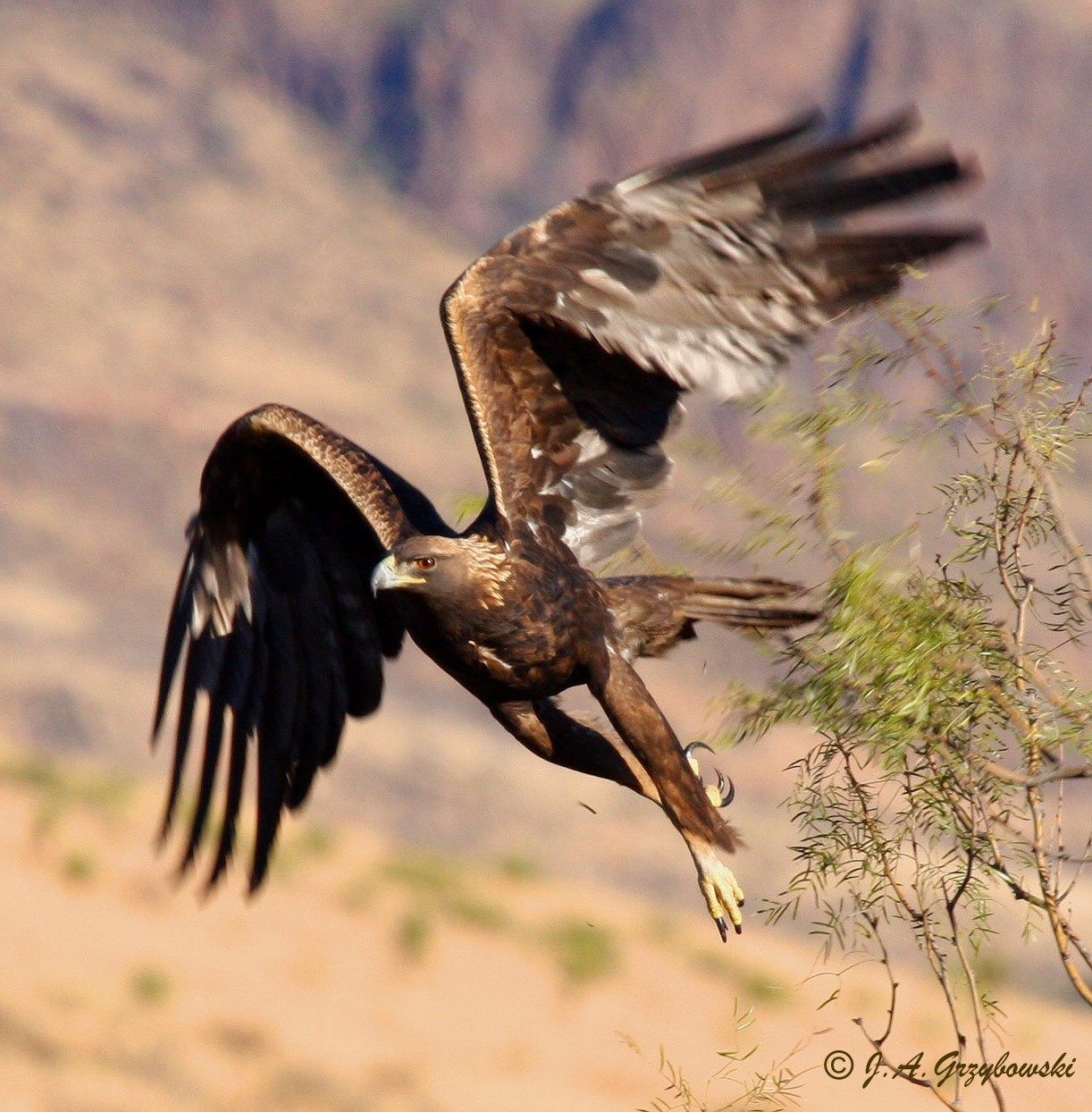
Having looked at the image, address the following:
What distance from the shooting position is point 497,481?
604cm

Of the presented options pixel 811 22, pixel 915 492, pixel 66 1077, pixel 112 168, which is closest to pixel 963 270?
pixel 811 22

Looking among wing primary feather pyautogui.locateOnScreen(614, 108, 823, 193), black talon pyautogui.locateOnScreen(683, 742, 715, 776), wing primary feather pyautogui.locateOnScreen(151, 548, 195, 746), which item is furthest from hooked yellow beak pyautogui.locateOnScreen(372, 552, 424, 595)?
wing primary feather pyautogui.locateOnScreen(151, 548, 195, 746)

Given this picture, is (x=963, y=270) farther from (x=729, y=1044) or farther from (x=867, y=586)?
(x=867, y=586)

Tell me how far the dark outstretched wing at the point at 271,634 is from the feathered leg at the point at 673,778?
4.77 feet

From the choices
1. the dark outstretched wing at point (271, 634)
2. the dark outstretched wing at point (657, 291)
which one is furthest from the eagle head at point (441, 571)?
the dark outstretched wing at point (271, 634)

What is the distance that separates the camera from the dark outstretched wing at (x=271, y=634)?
7.07 m

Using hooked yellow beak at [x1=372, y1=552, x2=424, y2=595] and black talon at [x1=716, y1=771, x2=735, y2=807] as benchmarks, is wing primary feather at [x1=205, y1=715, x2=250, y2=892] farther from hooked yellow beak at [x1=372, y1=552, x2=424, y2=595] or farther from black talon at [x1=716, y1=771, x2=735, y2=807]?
black talon at [x1=716, y1=771, x2=735, y2=807]

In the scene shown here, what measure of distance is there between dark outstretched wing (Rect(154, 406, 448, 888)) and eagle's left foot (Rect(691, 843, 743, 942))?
6.62 ft

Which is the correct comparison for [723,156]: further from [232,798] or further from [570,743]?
[232,798]

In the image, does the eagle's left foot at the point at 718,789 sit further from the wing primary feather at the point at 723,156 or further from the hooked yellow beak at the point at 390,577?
the wing primary feather at the point at 723,156

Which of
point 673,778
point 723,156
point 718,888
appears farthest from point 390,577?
point 723,156

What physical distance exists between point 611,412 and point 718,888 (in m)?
1.89

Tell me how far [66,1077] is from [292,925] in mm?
3380

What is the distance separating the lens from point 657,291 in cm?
579
